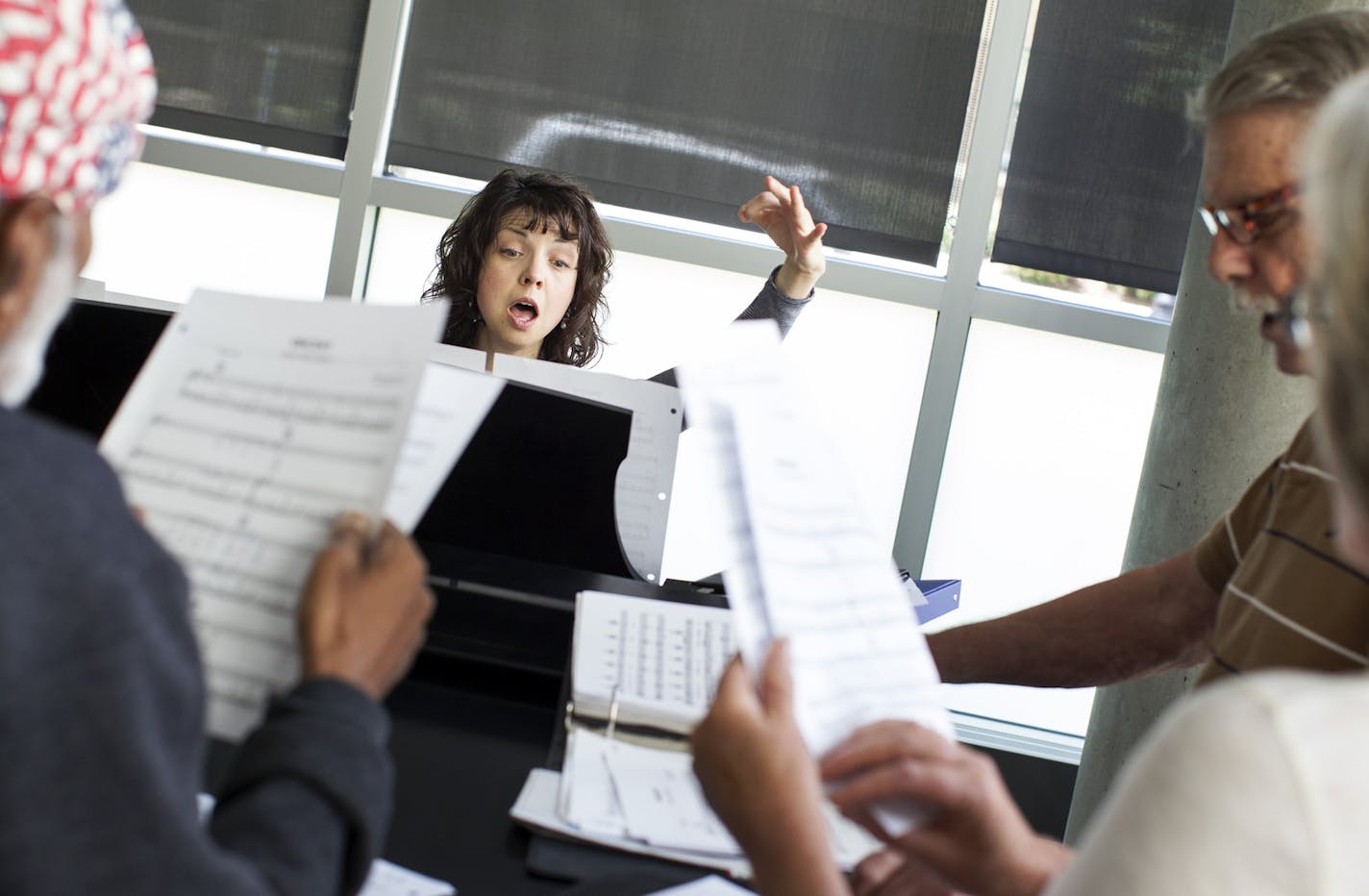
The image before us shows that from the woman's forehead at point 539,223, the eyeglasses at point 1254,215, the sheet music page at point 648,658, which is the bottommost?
the sheet music page at point 648,658

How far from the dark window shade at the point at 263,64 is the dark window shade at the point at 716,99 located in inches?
8.2

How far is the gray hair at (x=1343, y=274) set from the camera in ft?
1.66

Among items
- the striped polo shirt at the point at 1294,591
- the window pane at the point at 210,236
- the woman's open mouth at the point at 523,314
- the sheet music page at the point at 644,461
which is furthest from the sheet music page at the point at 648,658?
the window pane at the point at 210,236

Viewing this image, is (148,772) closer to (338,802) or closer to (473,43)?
(338,802)

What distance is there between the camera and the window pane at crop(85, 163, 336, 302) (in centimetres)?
368

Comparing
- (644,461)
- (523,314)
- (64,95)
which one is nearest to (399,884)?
(64,95)

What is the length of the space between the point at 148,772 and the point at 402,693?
646 mm

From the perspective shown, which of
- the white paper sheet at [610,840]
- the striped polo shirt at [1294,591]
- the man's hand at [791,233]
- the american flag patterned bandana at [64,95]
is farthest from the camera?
the man's hand at [791,233]

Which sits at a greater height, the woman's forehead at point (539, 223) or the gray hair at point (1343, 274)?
the woman's forehead at point (539, 223)

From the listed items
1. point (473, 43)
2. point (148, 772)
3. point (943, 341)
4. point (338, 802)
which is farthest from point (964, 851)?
point (473, 43)

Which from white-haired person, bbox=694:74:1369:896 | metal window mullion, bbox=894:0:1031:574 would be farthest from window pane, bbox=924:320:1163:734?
white-haired person, bbox=694:74:1369:896

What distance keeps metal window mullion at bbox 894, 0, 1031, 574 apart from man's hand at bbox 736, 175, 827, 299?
830 mm

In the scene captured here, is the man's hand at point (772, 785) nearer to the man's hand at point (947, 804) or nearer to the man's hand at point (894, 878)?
the man's hand at point (947, 804)

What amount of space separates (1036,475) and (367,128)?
2.18 meters
